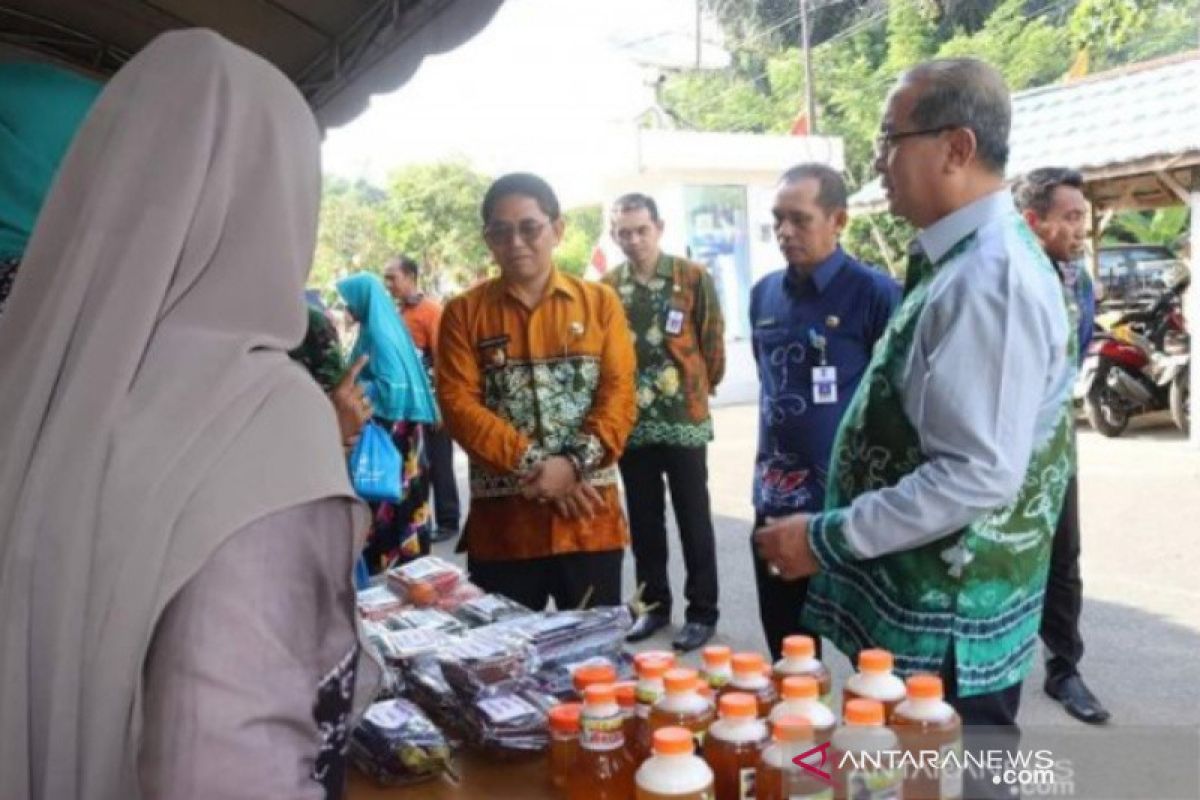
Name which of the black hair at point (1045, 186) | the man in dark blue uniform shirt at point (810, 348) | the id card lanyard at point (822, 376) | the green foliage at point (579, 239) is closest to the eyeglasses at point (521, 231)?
the man in dark blue uniform shirt at point (810, 348)

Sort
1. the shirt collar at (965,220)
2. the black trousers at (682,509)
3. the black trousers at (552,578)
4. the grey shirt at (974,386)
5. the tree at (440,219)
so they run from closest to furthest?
the grey shirt at (974,386)
the shirt collar at (965,220)
the black trousers at (552,578)
the black trousers at (682,509)
the tree at (440,219)

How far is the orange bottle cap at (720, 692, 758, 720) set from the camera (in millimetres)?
1307

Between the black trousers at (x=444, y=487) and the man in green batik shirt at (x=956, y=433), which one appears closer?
the man in green batik shirt at (x=956, y=433)

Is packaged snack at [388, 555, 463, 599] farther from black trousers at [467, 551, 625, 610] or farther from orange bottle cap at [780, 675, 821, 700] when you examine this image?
orange bottle cap at [780, 675, 821, 700]

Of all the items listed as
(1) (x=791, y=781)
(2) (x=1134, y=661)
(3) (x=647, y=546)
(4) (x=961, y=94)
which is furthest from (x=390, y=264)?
(1) (x=791, y=781)

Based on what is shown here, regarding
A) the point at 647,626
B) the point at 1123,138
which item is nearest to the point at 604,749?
the point at 647,626

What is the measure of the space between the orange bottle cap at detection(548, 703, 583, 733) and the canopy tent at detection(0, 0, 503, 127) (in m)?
2.73

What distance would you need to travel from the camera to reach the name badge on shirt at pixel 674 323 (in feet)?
14.3

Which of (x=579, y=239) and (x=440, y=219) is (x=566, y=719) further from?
(x=579, y=239)

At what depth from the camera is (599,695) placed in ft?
4.54

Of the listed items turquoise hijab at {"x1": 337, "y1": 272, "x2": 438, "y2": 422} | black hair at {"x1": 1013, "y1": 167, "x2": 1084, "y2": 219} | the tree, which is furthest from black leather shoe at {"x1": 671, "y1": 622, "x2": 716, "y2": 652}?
the tree

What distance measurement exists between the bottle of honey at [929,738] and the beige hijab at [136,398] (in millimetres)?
739

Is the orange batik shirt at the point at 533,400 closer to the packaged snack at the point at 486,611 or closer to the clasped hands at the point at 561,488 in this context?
the clasped hands at the point at 561,488

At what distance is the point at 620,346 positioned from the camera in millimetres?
3156
